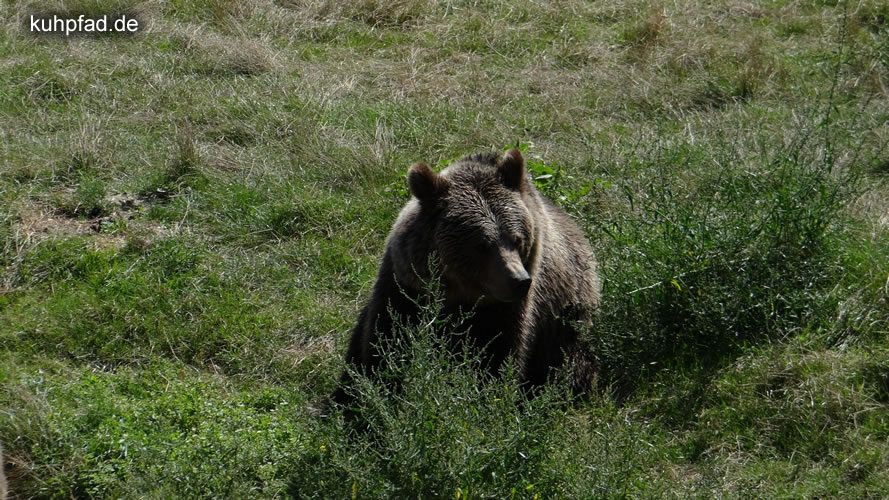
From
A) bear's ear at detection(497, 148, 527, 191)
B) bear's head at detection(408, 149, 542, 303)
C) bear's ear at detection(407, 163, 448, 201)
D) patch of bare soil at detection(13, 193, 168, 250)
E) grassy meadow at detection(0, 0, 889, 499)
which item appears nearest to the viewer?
grassy meadow at detection(0, 0, 889, 499)

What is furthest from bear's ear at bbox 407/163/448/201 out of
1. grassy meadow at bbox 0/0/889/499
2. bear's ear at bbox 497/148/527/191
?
grassy meadow at bbox 0/0/889/499

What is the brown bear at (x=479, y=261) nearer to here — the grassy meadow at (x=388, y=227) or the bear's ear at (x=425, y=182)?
the bear's ear at (x=425, y=182)

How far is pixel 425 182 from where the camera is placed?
4.78 meters

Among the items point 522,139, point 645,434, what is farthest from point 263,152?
point 645,434

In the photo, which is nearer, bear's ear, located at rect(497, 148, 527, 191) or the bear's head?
the bear's head

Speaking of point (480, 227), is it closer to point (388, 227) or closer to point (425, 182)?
point (425, 182)

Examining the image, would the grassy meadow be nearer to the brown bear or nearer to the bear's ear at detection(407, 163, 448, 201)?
the brown bear

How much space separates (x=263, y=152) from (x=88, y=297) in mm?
2292

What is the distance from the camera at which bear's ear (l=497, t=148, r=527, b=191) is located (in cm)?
493

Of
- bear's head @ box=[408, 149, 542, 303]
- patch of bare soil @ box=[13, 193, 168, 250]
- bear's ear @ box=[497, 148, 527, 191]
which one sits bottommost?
patch of bare soil @ box=[13, 193, 168, 250]

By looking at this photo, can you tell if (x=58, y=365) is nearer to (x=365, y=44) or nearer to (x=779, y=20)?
(x=365, y=44)

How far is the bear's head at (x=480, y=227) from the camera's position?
15.1 ft

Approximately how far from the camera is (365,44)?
10078mm

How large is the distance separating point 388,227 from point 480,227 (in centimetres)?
232
